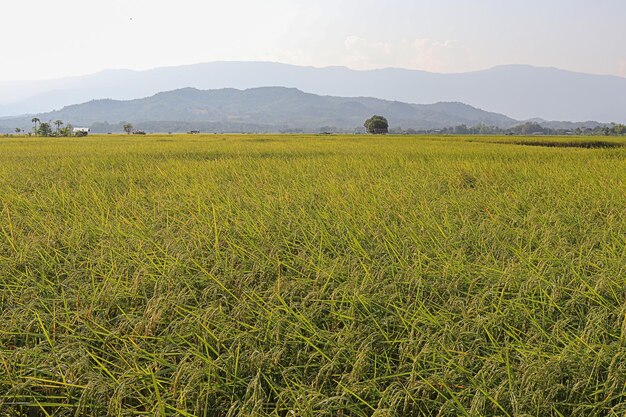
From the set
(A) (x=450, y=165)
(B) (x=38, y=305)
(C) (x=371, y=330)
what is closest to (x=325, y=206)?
(C) (x=371, y=330)

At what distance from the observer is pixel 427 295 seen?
233 centimetres

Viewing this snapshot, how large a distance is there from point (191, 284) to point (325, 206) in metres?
1.93

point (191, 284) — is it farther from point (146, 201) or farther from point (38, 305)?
point (146, 201)

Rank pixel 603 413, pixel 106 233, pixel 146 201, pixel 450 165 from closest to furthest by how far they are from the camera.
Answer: pixel 603 413, pixel 106 233, pixel 146 201, pixel 450 165

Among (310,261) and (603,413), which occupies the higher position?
(310,261)

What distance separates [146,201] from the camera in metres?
5.00

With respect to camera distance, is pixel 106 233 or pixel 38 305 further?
pixel 106 233

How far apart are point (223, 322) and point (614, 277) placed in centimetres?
213

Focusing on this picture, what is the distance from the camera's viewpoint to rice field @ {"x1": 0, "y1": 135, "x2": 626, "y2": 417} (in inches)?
61.1

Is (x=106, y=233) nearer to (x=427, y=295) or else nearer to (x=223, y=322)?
(x=223, y=322)

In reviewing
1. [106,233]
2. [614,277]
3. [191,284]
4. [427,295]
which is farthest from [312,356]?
[106,233]

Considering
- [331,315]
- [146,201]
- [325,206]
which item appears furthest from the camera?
[146,201]

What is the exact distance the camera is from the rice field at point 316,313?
1.55m

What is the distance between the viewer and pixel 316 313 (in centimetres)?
215
